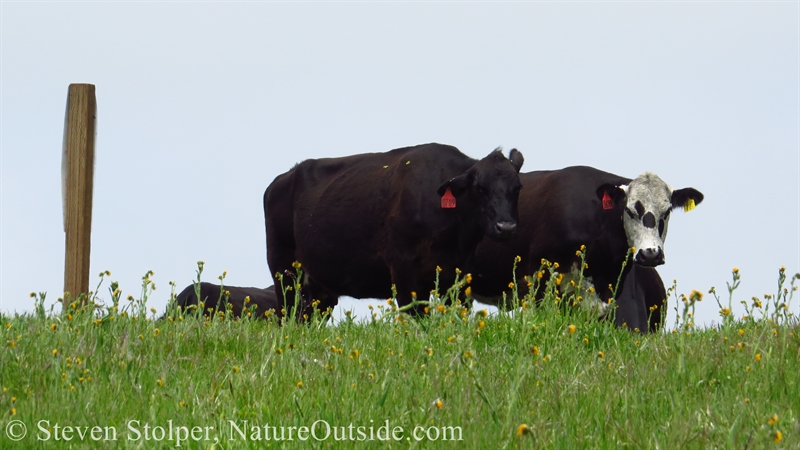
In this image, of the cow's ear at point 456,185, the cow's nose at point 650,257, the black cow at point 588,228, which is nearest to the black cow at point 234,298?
the black cow at point 588,228

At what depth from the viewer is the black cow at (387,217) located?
1144 cm

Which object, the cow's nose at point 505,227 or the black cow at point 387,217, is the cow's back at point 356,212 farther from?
the cow's nose at point 505,227

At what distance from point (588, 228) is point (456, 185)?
1.98 m

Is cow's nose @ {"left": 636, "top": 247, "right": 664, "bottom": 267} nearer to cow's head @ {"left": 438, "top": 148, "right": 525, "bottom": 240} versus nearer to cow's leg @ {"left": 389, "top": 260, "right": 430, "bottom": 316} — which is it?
cow's head @ {"left": 438, "top": 148, "right": 525, "bottom": 240}

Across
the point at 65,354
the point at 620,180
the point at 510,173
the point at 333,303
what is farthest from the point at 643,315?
the point at 65,354

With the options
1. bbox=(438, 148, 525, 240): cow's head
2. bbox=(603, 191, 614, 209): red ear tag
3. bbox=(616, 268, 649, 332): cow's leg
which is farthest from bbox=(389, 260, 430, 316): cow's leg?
bbox=(616, 268, 649, 332): cow's leg

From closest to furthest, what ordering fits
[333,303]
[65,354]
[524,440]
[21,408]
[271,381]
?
[524,440], [21,408], [271,381], [65,354], [333,303]

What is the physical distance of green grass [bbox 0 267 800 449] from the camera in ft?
13.1

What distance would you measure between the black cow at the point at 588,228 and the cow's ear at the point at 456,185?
137cm

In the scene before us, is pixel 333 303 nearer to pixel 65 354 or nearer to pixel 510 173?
pixel 510 173

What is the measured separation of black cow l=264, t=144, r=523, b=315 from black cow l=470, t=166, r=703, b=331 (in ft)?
2.34

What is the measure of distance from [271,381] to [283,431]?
36.7 inches

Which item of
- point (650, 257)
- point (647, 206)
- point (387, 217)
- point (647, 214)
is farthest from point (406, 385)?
point (647, 206)

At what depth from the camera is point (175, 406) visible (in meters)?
4.50
